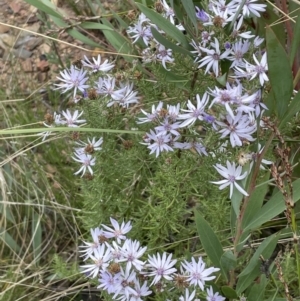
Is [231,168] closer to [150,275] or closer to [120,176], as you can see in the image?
[150,275]

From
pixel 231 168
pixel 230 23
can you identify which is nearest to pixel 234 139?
pixel 231 168

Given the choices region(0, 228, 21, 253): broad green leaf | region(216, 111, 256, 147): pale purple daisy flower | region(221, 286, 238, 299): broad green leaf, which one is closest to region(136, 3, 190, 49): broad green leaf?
region(216, 111, 256, 147): pale purple daisy flower

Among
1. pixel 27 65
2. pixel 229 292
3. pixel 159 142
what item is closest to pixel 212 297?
pixel 229 292

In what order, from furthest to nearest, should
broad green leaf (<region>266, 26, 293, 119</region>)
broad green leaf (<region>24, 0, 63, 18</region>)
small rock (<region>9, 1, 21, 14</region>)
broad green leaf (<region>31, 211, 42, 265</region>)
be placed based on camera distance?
1. small rock (<region>9, 1, 21, 14</region>)
2. broad green leaf (<region>31, 211, 42, 265</region>)
3. broad green leaf (<region>24, 0, 63, 18</region>)
4. broad green leaf (<region>266, 26, 293, 119</region>)

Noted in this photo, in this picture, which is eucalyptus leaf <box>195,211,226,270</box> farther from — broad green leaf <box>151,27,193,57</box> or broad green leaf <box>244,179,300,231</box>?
broad green leaf <box>151,27,193,57</box>

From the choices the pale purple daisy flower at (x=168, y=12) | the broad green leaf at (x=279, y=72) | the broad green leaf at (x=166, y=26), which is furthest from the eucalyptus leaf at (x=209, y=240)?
the pale purple daisy flower at (x=168, y=12)

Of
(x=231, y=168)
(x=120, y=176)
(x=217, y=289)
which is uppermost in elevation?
(x=231, y=168)

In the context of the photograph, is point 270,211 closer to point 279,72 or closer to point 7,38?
point 279,72
